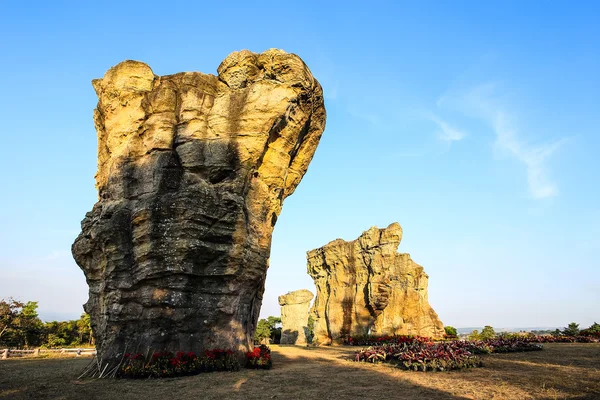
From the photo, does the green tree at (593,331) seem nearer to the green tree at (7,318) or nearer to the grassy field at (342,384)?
the grassy field at (342,384)

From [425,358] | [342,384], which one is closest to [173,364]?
[342,384]

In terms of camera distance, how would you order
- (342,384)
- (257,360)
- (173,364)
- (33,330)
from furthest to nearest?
(33,330) → (257,360) → (173,364) → (342,384)

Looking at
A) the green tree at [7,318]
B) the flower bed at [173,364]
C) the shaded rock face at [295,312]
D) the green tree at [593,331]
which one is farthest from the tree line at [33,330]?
the green tree at [593,331]

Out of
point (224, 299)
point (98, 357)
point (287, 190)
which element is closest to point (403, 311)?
point (287, 190)

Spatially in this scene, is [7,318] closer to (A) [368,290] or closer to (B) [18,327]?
(B) [18,327]

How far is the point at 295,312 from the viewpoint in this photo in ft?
116

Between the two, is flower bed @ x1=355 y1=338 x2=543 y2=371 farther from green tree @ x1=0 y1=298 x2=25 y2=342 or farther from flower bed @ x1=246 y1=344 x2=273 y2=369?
green tree @ x1=0 y1=298 x2=25 y2=342

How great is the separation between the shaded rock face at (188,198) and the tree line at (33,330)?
1837 centimetres

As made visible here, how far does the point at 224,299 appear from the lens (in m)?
13.0

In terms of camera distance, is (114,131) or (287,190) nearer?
(114,131)

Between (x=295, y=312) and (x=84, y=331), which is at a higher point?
(x=295, y=312)

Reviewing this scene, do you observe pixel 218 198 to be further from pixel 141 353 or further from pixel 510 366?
pixel 510 366

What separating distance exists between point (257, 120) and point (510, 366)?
1178 centimetres

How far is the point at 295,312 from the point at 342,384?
26375 mm
